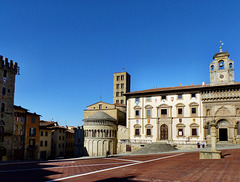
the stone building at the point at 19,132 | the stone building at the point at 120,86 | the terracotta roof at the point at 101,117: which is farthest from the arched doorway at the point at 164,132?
the stone building at the point at 120,86

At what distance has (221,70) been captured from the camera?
41875 mm

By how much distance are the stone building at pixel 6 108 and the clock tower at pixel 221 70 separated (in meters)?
40.9

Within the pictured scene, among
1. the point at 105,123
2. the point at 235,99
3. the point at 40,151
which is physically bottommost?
the point at 40,151

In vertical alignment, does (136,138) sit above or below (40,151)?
above

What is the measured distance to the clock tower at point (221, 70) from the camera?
41.1m

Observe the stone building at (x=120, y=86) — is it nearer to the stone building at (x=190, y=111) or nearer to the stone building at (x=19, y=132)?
the stone building at (x=190, y=111)

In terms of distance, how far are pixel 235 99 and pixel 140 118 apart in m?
19.3

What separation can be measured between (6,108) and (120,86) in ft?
172

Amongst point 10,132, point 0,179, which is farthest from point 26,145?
point 0,179

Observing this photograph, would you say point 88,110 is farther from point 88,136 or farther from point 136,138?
point 136,138

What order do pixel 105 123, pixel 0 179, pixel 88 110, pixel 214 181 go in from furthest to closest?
pixel 88 110 → pixel 105 123 → pixel 0 179 → pixel 214 181

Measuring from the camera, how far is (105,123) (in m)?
50.7

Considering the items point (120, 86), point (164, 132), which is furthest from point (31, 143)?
point (120, 86)

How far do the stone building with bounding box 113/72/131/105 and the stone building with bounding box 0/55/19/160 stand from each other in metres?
48.9
